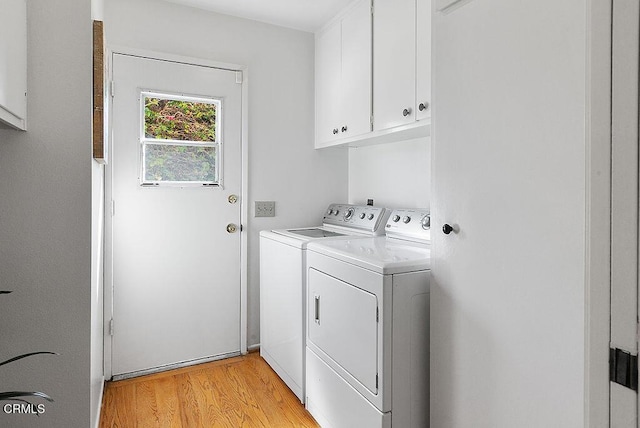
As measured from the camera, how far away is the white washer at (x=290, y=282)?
6.98ft

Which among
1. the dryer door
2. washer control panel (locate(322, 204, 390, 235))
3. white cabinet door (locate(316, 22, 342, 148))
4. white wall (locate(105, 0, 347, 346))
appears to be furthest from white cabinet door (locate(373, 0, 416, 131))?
Result: the dryer door

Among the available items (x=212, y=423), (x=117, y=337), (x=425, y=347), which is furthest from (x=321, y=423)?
(x=117, y=337)

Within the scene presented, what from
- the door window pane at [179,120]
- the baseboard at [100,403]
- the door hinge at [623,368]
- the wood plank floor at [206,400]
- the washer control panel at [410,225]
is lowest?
the wood plank floor at [206,400]

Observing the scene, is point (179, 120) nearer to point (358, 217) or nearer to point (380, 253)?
point (358, 217)

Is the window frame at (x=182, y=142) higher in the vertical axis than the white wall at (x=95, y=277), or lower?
higher

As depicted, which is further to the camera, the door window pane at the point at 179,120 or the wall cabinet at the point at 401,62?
→ the door window pane at the point at 179,120

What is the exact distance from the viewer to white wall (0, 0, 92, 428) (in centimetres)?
131

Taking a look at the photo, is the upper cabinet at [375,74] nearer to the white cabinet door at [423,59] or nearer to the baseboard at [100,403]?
the white cabinet door at [423,59]

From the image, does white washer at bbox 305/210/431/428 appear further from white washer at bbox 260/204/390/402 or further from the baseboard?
the baseboard

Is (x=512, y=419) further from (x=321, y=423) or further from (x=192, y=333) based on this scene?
(x=192, y=333)

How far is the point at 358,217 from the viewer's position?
2.59m

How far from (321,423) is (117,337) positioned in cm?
138

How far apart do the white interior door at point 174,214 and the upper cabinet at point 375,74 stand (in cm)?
70

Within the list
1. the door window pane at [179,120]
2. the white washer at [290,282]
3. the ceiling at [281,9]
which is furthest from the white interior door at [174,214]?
the ceiling at [281,9]
